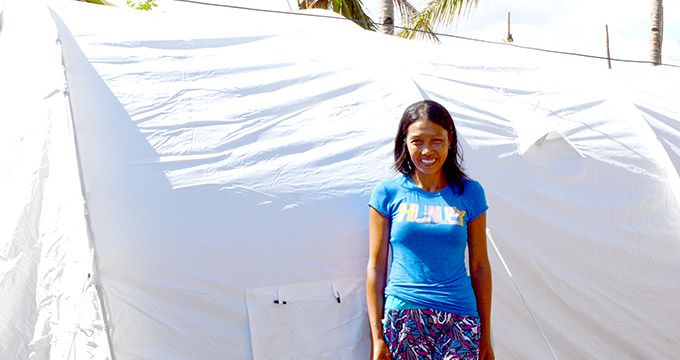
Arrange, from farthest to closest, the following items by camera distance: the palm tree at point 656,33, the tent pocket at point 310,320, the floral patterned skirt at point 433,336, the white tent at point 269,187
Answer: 1. the palm tree at point 656,33
2. the tent pocket at point 310,320
3. the white tent at point 269,187
4. the floral patterned skirt at point 433,336

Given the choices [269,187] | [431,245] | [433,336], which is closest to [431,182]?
[431,245]

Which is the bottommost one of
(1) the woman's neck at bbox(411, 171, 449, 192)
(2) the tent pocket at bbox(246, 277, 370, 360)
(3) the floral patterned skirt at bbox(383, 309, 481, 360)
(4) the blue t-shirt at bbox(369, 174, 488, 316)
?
(2) the tent pocket at bbox(246, 277, 370, 360)

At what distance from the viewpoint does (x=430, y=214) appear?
2619mm

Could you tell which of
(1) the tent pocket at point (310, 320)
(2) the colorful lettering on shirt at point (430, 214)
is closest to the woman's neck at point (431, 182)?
(2) the colorful lettering on shirt at point (430, 214)

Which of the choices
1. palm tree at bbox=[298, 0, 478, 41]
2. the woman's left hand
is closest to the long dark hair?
the woman's left hand

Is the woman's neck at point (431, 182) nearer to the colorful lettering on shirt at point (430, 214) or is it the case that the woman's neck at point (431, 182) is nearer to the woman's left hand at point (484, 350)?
the colorful lettering on shirt at point (430, 214)

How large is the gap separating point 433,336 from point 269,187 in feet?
3.64

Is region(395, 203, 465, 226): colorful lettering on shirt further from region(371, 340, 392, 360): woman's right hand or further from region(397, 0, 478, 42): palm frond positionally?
region(397, 0, 478, 42): palm frond

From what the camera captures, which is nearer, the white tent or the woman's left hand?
the woman's left hand

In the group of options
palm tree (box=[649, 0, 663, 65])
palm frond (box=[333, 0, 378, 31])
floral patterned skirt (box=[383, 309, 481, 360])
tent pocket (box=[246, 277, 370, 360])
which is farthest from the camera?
palm frond (box=[333, 0, 378, 31])

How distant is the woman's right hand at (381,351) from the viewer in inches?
103

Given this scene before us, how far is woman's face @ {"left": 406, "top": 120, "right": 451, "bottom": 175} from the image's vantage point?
2.70 meters

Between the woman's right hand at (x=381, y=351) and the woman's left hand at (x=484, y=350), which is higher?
the woman's right hand at (x=381, y=351)

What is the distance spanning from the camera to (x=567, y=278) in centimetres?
375
